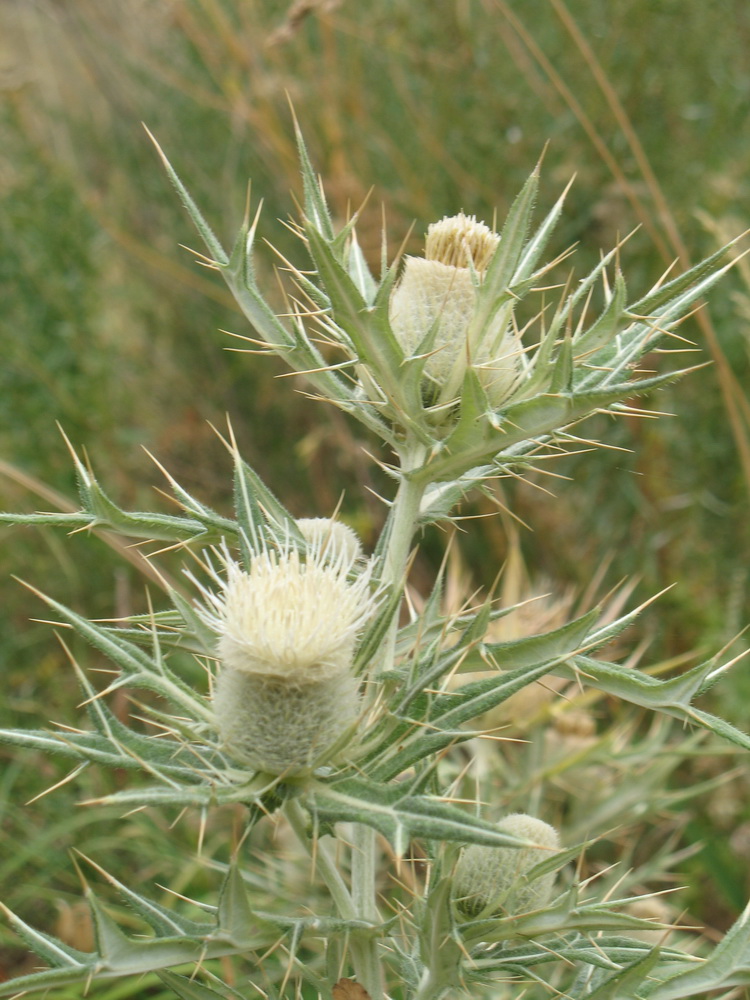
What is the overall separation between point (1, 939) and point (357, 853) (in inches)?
69.7

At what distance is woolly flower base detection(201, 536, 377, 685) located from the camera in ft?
3.77

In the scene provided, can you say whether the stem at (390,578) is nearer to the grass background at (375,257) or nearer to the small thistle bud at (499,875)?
the small thistle bud at (499,875)

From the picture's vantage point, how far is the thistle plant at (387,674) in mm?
1108

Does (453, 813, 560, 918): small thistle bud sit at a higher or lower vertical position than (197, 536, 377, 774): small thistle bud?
lower

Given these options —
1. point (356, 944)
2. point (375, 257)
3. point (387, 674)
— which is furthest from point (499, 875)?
point (375, 257)

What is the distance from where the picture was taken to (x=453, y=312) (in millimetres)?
1380

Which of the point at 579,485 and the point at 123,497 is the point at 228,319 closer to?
the point at 123,497

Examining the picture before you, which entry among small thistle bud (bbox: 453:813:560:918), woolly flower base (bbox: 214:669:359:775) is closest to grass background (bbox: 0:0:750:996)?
small thistle bud (bbox: 453:813:560:918)

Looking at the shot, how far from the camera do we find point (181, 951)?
112 centimetres

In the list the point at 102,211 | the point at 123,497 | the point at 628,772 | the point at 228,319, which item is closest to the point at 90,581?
the point at 123,497

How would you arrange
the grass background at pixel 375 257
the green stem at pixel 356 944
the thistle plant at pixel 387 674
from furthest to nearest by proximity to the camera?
the grass background at pixel 375 257, the green stem at pixel 356 944, the thistle plant at pixel 387 674

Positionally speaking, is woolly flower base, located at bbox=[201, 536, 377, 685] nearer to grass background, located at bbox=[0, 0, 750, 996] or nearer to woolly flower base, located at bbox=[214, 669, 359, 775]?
woolly flower base, located at bbox=[214, 669, 359, 775]

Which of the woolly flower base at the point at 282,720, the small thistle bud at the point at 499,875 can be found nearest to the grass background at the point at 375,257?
the small thistle bud at the point at 499,875

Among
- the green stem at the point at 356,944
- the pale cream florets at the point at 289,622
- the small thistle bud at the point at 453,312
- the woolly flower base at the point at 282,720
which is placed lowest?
the green stem at the point at 356,944
